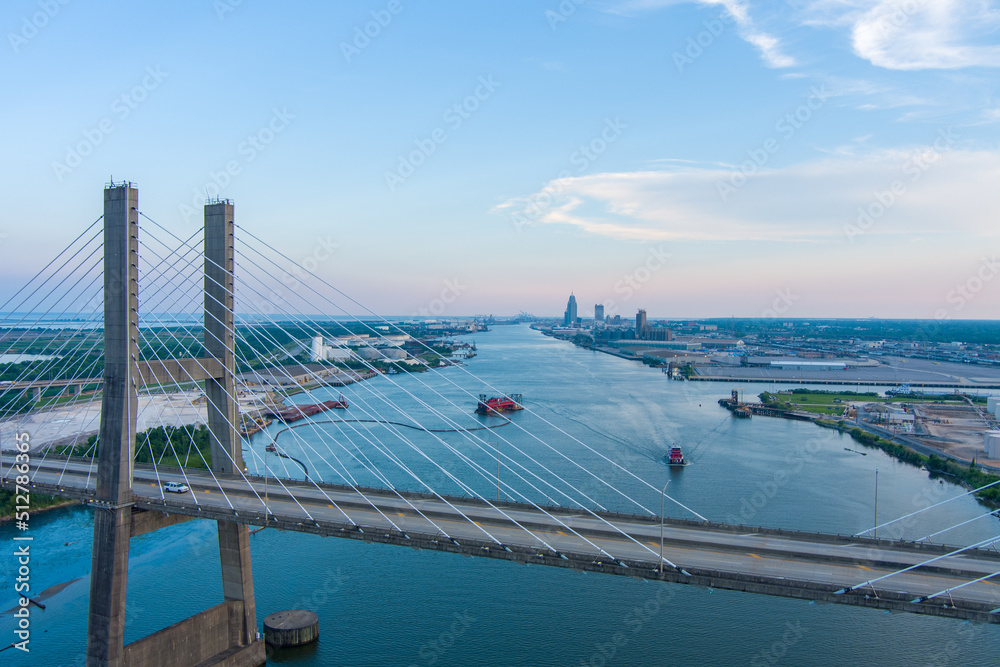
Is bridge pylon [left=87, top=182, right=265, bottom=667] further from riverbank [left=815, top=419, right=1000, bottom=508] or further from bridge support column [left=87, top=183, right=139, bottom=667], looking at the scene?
riverbank [left=815, top=419, right=1000, bottom=508]

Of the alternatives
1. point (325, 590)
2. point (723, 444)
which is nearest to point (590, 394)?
point (723, 444)

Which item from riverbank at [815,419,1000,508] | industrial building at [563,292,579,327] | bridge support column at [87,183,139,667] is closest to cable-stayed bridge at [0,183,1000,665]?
bridge support column at [87,183,139,667]

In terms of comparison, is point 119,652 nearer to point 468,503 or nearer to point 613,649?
point 468,503

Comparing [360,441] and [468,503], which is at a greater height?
[468,503]

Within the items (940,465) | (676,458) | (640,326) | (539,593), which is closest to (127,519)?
(539,593)

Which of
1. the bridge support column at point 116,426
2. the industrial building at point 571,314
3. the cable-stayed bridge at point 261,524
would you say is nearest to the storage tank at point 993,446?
the cable-stayed bridge at point 261,524

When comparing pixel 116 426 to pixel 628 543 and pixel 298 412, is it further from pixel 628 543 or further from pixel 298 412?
pixel 298 412

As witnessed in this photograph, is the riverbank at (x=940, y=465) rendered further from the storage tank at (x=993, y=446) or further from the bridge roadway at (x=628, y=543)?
the bridge roadway at (x=628, y=543)

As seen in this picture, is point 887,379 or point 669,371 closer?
point 887,379
